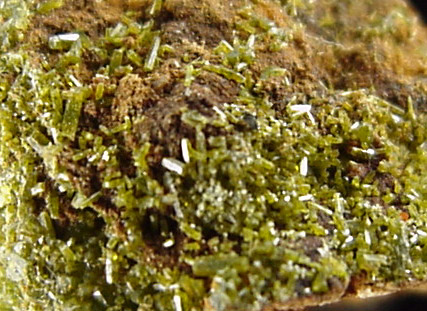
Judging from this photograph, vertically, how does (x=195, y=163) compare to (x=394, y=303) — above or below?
above

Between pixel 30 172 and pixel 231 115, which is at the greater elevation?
pixel 231 115

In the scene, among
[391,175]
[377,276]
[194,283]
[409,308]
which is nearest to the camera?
[194,283]

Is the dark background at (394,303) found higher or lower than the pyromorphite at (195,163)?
lower

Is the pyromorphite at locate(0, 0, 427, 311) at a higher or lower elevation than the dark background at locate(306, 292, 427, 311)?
higher

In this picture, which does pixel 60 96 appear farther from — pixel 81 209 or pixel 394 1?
pixel 394 1

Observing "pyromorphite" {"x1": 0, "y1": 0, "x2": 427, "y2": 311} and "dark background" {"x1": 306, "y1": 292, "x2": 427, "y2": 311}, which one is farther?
"dark background" {"x1": 306, "y1": 292, "x2": 427, "y2": 311}

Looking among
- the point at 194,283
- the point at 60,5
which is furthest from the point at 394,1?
→ the point at 194,283

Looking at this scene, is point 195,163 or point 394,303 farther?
point 394,303

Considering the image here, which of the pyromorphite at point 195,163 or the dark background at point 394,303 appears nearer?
the pyromorphite at point 195,163
